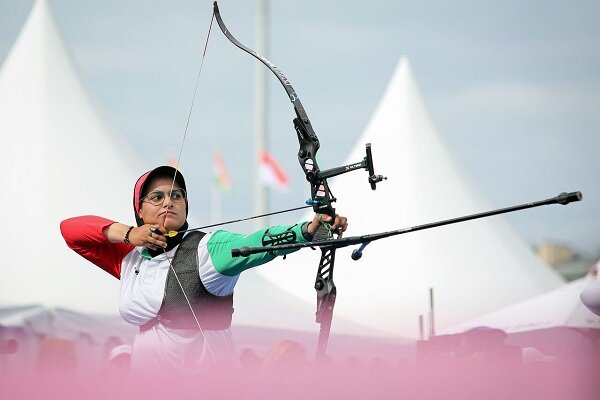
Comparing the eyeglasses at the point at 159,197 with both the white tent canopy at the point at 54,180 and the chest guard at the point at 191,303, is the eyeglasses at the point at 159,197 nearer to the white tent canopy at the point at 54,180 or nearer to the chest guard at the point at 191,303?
the chest guard at the point at 191,303

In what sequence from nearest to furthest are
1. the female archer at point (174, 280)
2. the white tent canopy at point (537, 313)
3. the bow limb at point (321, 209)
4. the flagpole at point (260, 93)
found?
the bow limb at point (321, 209) → the female archer at point (174, 280) → the white tent canopy at point (537, 313) → the flagpole at point (260, 93)

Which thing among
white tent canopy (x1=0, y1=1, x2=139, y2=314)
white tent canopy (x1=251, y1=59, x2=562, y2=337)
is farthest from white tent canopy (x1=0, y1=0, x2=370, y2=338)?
white tent canopy (x1=251, y1=59, x2=562, y2=337)

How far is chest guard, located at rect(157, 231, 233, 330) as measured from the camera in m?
1.62

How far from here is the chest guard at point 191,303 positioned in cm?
162

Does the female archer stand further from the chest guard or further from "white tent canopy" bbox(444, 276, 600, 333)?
"white tent canopy" bbox(444, 276, 600, 333)

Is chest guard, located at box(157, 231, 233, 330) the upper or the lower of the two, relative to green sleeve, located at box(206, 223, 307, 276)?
lower

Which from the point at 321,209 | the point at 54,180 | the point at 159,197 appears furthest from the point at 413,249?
the point at 321,209

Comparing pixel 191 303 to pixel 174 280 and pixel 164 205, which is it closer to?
pixel 174 280

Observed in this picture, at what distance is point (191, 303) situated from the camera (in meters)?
1.62

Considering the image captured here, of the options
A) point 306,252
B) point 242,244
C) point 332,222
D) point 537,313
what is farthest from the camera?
point 306,252

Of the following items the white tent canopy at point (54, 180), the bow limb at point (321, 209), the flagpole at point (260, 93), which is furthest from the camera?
the flagpole at point (260, 93)

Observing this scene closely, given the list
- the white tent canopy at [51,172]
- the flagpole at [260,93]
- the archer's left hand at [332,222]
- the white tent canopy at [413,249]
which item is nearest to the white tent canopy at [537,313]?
the white tent canopy at [413,249]

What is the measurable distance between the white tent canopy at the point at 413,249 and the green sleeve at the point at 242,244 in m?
2.49

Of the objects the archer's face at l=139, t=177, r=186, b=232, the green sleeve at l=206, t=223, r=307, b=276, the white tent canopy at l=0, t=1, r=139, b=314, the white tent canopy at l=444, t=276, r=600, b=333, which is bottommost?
the white tent canopy at l=444, t=276, r=600, b=333
